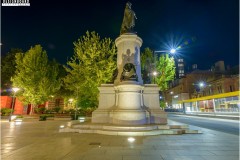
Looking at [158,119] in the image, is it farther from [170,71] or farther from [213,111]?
[213,111]

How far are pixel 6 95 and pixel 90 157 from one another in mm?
39634

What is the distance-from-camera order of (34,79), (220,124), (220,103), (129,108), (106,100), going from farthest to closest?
(34,79) < (220,103) < (220,124) < (106,100) < (129,108)

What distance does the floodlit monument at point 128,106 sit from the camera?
9180 mm

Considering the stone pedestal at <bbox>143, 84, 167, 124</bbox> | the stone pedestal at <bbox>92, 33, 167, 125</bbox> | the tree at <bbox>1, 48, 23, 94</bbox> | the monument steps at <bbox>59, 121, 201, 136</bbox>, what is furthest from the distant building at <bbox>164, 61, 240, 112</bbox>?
the tree at <bbox>1, 48, 23, 94</bbox>

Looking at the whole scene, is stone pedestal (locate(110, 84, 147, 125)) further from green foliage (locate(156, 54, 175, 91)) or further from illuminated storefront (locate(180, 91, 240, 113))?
illuminated storefront (locate(180, 91, 240, 113))

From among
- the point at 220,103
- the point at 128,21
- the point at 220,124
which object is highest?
the point at 128,21

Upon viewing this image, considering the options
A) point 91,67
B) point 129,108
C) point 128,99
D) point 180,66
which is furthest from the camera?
point 180,66

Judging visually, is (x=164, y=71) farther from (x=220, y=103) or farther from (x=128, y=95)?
(x=128, y=95)

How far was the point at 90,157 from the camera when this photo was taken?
4.99 m

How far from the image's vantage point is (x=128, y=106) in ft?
34.2

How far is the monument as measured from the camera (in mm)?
10273

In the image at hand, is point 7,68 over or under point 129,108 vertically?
over

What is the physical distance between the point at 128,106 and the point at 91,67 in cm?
1257

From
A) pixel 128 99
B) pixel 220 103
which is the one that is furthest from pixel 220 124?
pixel 128 99
